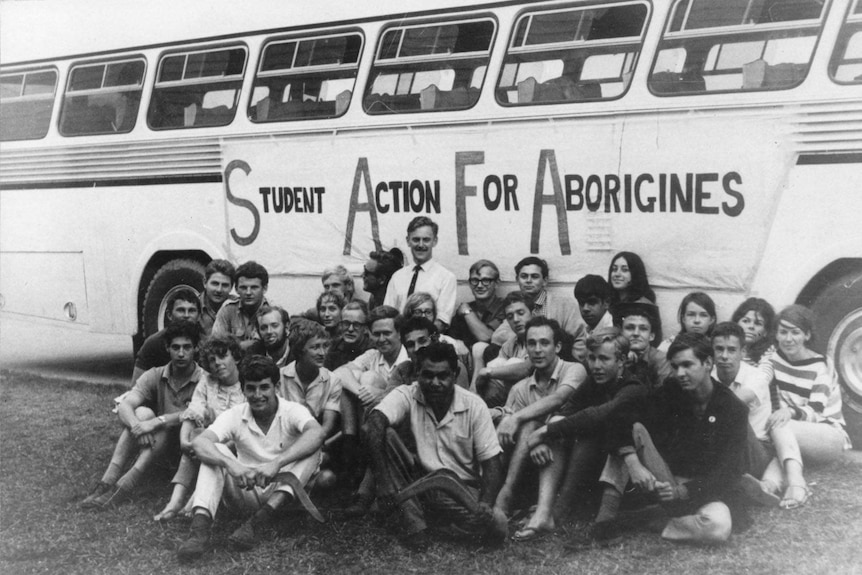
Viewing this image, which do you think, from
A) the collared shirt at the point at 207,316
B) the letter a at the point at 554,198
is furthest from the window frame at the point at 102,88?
the letter a at the point at 554,198

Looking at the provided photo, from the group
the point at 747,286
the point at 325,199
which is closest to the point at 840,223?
the point at 747,286

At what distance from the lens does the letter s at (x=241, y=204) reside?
7.03 meters

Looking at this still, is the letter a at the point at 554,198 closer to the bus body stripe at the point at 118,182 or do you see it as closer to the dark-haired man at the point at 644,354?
the dark-haired man at the point at 644,354

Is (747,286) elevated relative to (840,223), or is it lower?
lower

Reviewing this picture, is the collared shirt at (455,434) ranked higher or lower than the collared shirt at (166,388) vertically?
higher

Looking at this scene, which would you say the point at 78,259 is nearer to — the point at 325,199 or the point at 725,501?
the point at 325,199

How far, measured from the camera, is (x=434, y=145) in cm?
606

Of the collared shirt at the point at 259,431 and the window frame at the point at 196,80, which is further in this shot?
the window frame at the point at 196,80

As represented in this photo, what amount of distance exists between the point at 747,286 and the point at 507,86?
1.94 meters

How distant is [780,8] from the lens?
4.77 m

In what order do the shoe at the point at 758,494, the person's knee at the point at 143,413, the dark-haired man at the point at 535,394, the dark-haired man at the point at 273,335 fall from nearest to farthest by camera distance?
the shoe at the point at 758,494 → the dark-haired man at the point at 535,394 → the person's knee at the point at 143,413 → the dark-haired man at the point at 273,335

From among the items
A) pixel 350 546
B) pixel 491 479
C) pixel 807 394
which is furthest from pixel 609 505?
pixel 807 394

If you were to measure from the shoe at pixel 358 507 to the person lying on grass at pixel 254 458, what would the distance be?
0.87 ft

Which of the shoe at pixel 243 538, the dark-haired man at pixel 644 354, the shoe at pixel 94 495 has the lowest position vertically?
the shoe at pixel 94 495
